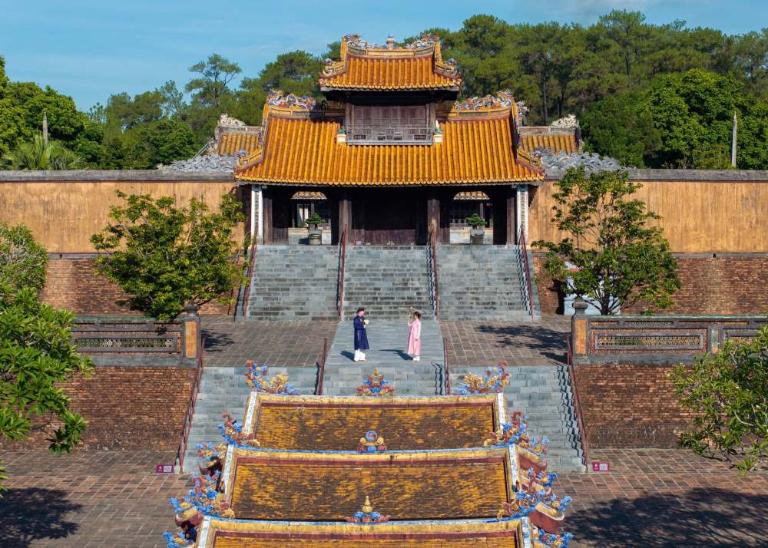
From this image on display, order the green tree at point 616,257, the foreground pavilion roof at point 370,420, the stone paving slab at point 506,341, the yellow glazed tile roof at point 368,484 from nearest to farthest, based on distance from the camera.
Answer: the yellow glazed tile roof at point 368,484, the foreground pavilion roof at point 370,420, the green tree at point 616,257, the stone paving slab at point 506,341

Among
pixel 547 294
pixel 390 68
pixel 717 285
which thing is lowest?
pixel 547 294

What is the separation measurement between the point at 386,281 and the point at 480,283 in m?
2.98

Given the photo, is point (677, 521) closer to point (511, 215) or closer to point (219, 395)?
point (219, 395)

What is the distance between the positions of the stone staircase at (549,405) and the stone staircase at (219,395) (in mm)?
3413

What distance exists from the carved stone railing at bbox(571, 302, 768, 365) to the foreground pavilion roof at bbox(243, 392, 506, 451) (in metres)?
8.46

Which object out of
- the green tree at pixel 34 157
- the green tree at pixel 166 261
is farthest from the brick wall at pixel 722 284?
the green tree at pixel 34 157

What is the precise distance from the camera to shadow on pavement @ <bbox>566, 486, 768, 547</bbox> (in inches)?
574

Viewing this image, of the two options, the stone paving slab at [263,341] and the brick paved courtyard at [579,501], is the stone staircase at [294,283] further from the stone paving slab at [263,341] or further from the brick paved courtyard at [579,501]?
the brick paved courtyard at [579,501]

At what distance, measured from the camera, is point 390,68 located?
33094 mm

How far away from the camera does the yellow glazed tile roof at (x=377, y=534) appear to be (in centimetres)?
950

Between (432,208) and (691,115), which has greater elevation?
(691,115)

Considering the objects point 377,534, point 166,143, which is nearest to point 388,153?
point 377,534

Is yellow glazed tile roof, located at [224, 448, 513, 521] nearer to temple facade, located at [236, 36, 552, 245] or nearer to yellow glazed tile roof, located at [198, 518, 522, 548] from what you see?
yellow glazed tile roof, located at [198, 518, 522, 548]

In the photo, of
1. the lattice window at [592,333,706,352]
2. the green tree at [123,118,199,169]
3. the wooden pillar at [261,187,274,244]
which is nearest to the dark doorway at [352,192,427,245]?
the wooden pillar at [261,187,274,244]
